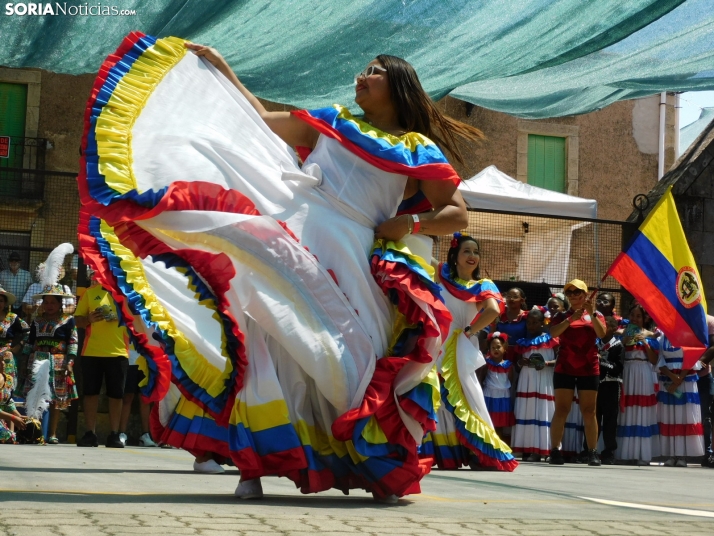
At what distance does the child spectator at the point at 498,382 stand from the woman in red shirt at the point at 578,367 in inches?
Answer: 30.4

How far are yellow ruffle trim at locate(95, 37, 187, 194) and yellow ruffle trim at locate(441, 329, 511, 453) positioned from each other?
3947mm

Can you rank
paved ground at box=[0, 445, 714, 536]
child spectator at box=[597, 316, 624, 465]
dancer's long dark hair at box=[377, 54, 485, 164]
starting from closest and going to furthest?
paved ground at box=[0, 445, 714, 536] → dancer's long dark hair at box=[377, 54, 485, 164] → child spectator at box=[597, 316, 624, 465]

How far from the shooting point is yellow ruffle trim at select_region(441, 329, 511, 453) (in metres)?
8.05

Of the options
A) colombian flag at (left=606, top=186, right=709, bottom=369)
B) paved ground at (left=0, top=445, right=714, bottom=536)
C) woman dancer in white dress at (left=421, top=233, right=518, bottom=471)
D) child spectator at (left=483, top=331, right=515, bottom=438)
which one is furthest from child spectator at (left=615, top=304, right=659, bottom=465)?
paved ground at (left=0, top=445, right=714, bottom=536)

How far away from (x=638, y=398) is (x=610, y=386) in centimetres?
42

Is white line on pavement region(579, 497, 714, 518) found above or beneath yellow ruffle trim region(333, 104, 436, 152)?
beneath

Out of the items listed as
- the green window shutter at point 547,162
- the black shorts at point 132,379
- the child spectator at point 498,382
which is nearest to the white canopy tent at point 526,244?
the child spectator at point 498,382

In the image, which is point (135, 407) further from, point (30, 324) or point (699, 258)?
point (699, 258)

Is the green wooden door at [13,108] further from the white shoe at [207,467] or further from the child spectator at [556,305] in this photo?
the white shoe at [207,467]

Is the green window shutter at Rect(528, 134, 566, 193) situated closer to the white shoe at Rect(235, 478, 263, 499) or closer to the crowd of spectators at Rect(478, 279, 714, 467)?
the crowd of spectators at Rect(478, 279, 714, 467)

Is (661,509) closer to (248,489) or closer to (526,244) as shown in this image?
(248,489)

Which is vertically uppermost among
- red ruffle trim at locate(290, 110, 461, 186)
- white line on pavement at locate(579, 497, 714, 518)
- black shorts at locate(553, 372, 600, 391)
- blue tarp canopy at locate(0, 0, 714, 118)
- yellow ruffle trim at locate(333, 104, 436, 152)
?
blue tarp canopy at locate(0, 0, 714, 118)

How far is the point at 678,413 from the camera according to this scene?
37.4 ft

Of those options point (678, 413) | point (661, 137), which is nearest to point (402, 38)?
point (678, 413)
